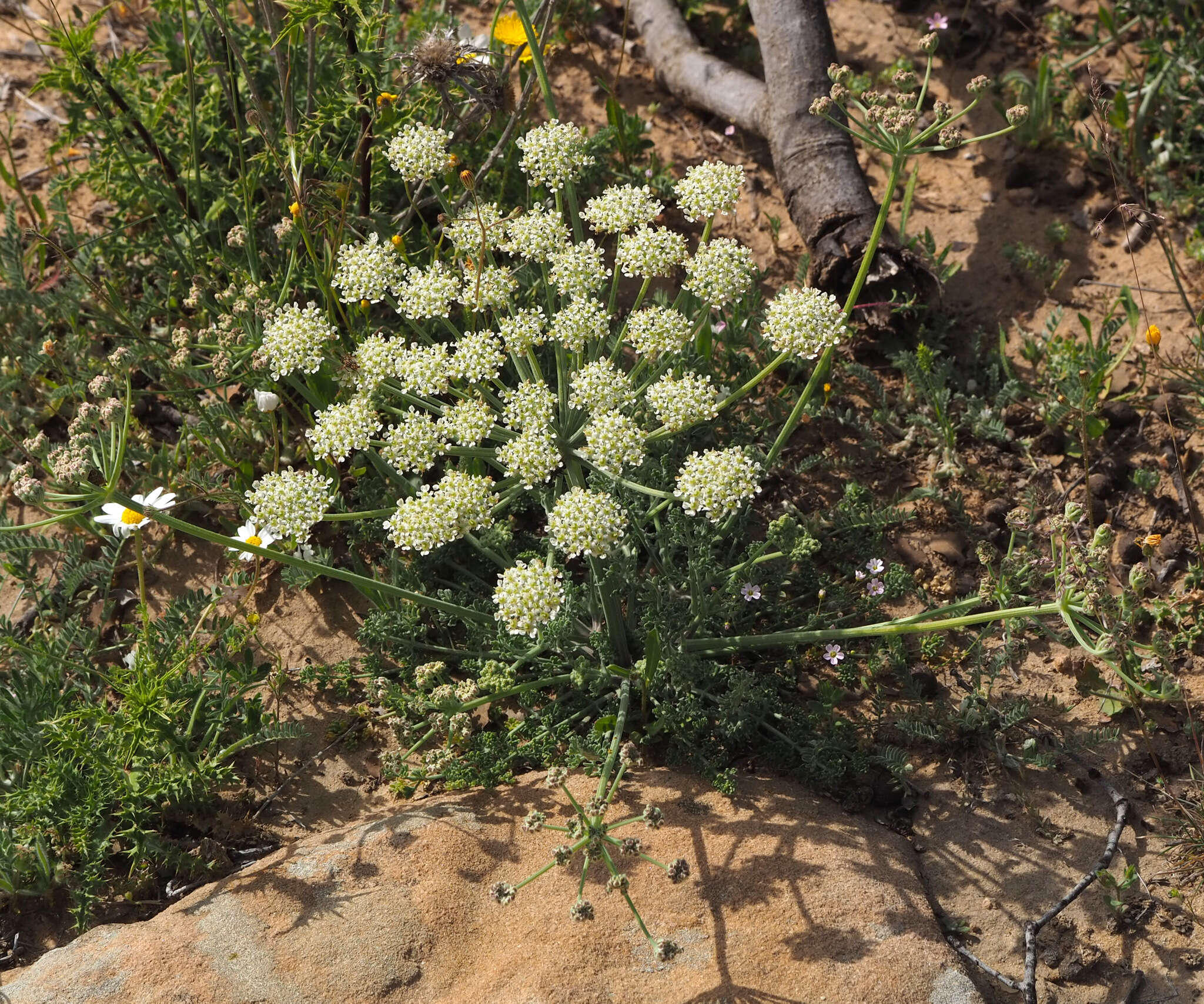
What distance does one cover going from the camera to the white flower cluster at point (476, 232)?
4633mm

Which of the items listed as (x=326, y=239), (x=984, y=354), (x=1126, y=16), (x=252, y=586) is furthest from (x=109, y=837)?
(x=1126, y=16)

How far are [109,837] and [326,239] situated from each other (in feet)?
9.37

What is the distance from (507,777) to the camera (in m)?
4.37

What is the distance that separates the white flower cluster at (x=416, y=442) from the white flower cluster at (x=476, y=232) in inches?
36.0

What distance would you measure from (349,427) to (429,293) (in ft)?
2.25

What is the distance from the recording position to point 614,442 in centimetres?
399

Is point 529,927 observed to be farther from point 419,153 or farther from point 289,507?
point 419,153

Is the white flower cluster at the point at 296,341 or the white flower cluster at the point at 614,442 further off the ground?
the white flower cluster at the point at 296,341

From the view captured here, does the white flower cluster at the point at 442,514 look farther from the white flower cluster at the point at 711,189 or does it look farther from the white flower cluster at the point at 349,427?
the white flower cluster at the point at 711,189

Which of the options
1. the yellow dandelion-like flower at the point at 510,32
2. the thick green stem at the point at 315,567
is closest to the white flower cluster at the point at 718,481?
the thick green stem at the point at 315,567

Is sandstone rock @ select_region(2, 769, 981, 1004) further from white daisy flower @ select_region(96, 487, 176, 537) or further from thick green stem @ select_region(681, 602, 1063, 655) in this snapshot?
white daisy flower @ select_region(96, 487, 176, 537)

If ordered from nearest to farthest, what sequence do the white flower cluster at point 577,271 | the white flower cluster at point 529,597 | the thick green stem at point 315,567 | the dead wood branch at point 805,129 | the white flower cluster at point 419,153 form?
the thick green stem at point 315,567 < the white flower cluster at point 529,597 < the white flower cluster at point 577,271 < the white flower cluster at point 419,153 < the dead wood branch at point 805,129

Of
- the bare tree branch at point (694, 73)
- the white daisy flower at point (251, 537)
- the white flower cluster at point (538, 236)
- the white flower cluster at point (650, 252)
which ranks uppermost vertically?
the bare tree branch at point (694, 73)

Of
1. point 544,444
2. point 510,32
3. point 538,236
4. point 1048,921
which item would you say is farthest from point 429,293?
point 1048,921
